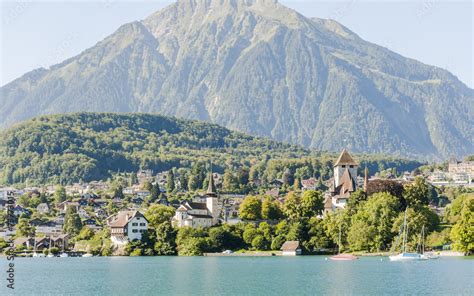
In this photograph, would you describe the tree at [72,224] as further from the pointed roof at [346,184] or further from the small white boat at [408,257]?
the small white boat at [408,257]

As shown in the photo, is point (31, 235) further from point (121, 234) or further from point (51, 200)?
point (51, 200)

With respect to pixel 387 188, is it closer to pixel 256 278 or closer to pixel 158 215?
pixel 158 215

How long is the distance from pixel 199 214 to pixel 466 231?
46.3 m

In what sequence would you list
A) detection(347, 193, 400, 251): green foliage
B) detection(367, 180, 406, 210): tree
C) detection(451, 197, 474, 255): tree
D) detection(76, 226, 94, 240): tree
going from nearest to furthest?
1. detection(451, 197, 474, 255): tree
2. detection(347, 193, 400, 251): green foliage
3. detection(367, 180, 406, 210): tree
4. detection(76, 226, 94, 240): tree

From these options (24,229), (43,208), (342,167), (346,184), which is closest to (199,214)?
(346,184)

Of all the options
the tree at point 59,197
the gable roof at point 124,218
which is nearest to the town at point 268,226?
the gable roof at point 124,218

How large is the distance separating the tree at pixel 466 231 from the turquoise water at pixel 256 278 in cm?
281

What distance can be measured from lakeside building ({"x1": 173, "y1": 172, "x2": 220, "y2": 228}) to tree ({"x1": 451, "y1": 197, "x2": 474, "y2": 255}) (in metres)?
41.4

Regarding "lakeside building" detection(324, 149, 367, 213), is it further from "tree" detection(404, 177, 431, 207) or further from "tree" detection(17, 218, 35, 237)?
"tree" detection(17, 218, 35, 237)

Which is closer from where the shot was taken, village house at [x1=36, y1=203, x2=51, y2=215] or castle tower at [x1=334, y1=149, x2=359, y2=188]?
castle tower at [x1=334, y1=149, x2=359, y2=188]

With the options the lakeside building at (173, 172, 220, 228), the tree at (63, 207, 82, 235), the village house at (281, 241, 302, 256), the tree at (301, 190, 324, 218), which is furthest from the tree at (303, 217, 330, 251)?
the tree at (63, 207, 82, 235)

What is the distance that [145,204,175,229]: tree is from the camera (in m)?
Result: 133

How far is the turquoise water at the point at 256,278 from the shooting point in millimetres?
65375

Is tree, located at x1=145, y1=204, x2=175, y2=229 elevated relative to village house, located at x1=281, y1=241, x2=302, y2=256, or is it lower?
elevated
